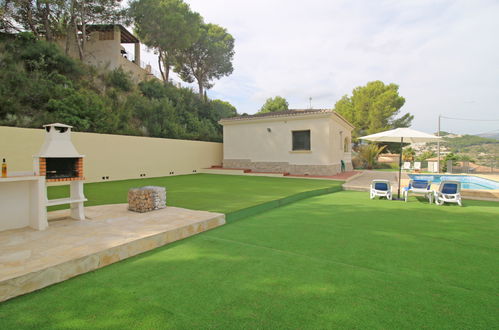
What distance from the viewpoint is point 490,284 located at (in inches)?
109

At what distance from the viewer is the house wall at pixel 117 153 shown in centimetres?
990

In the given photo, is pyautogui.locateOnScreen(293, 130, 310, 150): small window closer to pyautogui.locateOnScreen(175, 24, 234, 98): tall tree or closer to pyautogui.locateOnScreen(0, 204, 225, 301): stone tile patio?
pyautogui.locateOnScreen(0, 204, 225, 301): stone tile patio

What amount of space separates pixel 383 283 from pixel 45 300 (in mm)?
3535

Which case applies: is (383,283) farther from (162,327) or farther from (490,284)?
(162,327)

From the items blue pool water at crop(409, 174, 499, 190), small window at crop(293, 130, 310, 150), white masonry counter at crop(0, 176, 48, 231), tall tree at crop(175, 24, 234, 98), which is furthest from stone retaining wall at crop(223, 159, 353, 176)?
tall tree at crop(175, 24, 234, 98)

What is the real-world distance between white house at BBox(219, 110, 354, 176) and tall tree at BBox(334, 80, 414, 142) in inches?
558

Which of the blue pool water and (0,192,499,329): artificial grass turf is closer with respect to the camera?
(0,192,499,329): artificial grass turf

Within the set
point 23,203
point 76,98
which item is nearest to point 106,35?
point 76,98

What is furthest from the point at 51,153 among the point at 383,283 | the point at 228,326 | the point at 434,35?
the point at 434,35

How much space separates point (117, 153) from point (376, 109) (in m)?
29.4

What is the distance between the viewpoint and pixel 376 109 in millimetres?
30984

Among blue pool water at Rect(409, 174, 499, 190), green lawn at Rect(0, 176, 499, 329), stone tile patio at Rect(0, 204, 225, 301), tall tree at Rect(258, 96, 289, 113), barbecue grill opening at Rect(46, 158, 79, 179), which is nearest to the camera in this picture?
green lawn at Rect(0, 176, 499, 329)

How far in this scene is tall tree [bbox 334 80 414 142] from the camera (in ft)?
101

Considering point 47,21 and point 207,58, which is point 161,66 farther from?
point 47,21
